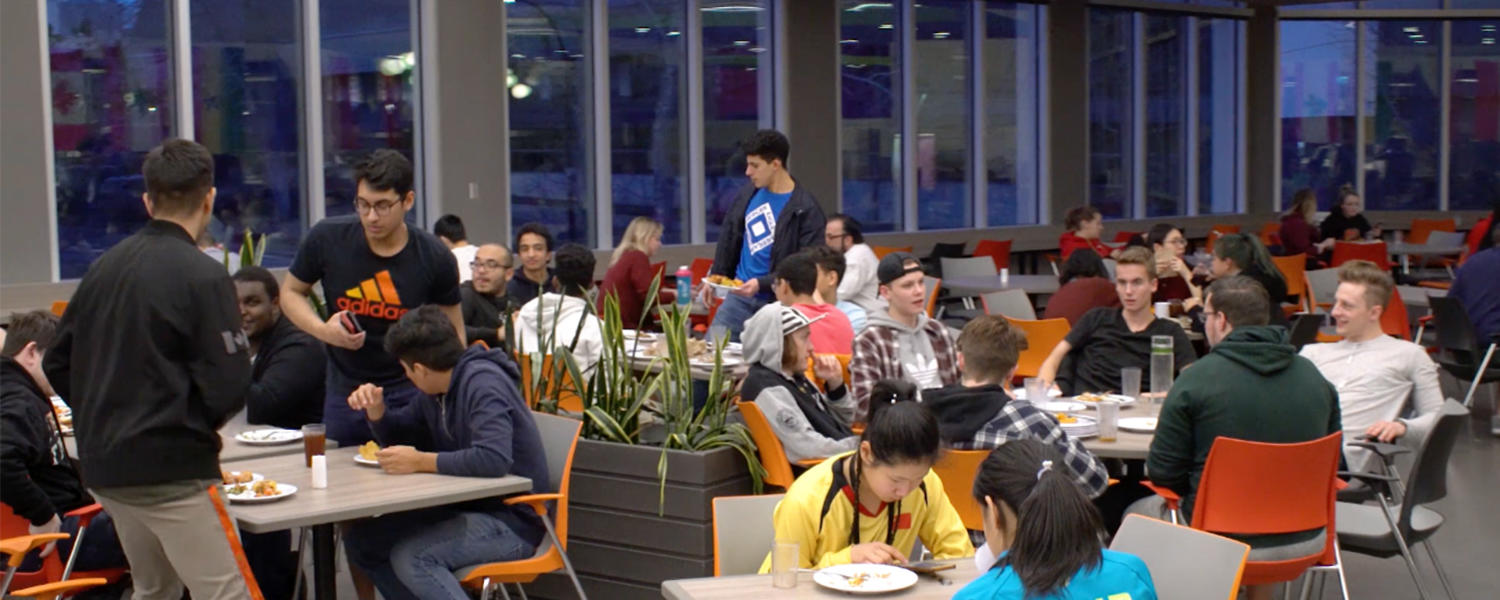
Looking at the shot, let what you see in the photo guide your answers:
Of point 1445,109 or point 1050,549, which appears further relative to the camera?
point 1445,109

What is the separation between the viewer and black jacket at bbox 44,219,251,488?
3.43 m

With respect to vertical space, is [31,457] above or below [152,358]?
below

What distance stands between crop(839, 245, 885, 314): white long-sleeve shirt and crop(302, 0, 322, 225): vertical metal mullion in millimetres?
4230

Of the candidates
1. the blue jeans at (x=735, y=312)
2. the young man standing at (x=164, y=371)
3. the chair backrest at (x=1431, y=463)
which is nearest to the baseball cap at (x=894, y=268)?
the blue jeans at (x=735, y=312)

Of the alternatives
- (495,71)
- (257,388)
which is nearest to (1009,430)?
(257,388)

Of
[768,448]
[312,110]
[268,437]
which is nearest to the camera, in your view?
[768,448]

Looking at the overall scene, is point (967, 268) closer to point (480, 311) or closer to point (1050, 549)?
point (480, 311)

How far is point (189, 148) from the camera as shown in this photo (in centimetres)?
350

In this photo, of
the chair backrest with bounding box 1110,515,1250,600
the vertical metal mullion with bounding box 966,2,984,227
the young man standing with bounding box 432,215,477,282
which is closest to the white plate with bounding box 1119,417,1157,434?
the chair backrest with bounding box 1110,515,1250,600

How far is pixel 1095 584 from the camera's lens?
8.64 feet

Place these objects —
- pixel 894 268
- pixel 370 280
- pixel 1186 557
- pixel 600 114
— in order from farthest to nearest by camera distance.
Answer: pixel 600 114
pixel 894 268
pixel 370 280
pixel 1186 557

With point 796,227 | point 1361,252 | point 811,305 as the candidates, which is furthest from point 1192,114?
point 811,305

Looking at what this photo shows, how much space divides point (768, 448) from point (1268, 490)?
1.53 meters

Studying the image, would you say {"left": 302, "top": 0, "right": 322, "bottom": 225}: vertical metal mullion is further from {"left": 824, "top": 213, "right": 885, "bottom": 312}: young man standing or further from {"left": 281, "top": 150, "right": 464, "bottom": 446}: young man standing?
{"left": 281, "top": 150, "right": 464, "bottom": 446}: young man standing
